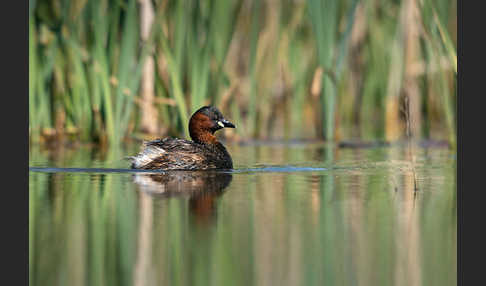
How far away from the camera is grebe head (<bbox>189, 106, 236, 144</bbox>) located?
1094cm

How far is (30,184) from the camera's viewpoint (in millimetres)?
8852

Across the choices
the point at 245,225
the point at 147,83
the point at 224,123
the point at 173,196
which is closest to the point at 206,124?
the point at 224,123

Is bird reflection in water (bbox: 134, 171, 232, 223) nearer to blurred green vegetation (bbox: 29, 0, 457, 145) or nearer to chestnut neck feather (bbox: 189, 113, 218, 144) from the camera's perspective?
chestnut neck feather (bbox: 189, 113, 218, 144)

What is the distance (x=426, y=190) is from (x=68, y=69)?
21.7 feet

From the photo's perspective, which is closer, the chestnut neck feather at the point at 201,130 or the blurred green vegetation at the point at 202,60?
the chestnut neck feather at the point at 201,130

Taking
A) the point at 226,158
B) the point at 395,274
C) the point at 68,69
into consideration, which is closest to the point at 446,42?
the point at 226,158

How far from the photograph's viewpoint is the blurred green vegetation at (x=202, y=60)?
12.0 metres

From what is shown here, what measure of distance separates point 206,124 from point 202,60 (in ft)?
5.36

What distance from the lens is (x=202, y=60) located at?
12.3 metres

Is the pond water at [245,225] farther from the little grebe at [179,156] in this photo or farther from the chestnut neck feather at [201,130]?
the chestnut neck feather at [201,130]

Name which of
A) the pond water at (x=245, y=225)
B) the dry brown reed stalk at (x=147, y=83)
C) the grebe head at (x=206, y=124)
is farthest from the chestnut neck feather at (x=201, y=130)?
the dry brown reed stalk at (x=147, y=83)

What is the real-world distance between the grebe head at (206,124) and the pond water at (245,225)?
0.84m

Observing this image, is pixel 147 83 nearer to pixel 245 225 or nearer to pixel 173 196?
pixel 173 196

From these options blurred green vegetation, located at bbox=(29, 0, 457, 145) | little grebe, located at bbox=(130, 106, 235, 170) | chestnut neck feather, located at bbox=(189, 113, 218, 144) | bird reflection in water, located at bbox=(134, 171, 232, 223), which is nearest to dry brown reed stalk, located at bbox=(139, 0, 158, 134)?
blurred green vegetation, located at bbox=(29, 0, 457, 145)
